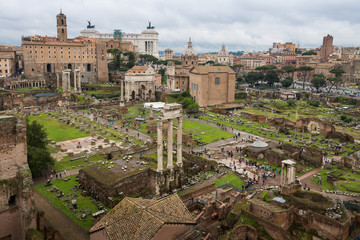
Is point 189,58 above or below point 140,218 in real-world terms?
above

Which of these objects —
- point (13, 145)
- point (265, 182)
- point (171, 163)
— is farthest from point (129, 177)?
point (265, 182)

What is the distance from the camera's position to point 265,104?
83062 millimetres

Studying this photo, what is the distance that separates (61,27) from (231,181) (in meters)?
95.0

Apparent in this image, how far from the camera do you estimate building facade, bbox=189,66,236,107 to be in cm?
8125

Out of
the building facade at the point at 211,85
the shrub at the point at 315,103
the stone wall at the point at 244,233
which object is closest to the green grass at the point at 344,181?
the stone wall at the point at 244,233

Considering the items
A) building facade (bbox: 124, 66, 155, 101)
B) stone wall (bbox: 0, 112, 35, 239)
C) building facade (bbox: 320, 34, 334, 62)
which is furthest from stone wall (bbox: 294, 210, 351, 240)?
building facade (bbox: 320, 34, 334, 62)

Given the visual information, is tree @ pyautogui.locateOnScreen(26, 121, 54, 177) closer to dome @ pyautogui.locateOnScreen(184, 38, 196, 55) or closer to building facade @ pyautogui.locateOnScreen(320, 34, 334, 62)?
dome @ pyautogui.locateOnScreen(184, 38, 196, 55)

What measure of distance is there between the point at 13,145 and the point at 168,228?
11606 mm

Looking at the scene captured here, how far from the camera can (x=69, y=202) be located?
28625 mm

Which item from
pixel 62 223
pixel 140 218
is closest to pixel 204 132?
pixel 62 223

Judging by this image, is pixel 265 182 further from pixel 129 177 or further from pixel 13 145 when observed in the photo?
pixel 13 145

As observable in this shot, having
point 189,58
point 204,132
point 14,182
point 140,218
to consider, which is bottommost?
point 204,132

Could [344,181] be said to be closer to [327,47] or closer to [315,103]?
[315,103]

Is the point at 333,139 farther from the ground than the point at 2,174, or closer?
closer
